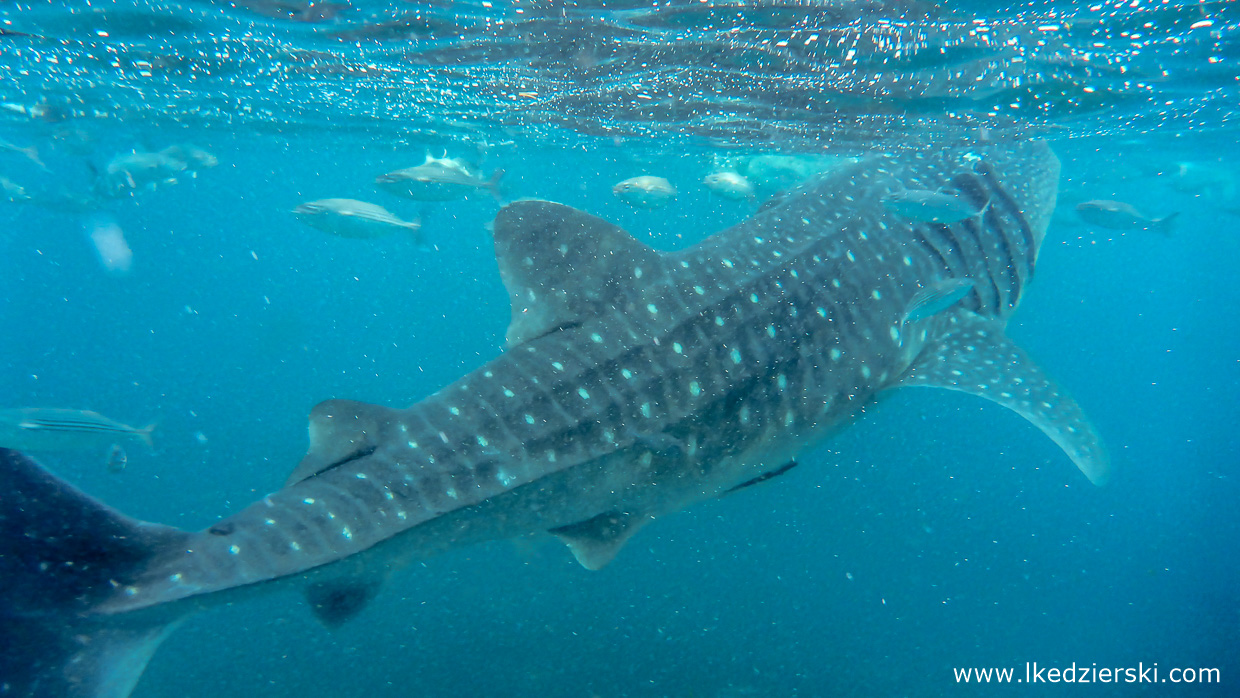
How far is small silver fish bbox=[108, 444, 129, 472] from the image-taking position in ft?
24.0

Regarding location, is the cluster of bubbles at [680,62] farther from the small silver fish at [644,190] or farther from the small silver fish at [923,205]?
the small silver fish at [923,205]

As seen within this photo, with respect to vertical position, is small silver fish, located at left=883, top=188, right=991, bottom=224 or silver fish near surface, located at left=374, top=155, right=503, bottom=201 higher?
silver fish near surface, located at left=374, top=155, right=503, bottom=201

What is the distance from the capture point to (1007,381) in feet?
16.2

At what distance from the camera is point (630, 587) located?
478 inches

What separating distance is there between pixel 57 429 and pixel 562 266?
267 inches

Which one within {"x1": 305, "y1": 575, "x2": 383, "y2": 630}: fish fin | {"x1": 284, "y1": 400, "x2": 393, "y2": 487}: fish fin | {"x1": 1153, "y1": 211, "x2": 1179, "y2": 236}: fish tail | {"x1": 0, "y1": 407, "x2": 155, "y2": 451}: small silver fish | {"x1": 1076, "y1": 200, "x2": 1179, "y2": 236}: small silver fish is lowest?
{"x1": 1153, "y1": 211, "x2": 1179, "y2": 236}: fish tail

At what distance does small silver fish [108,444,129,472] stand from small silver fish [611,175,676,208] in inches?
356

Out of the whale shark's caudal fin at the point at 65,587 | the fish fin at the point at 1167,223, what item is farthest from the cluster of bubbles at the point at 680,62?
the whale shark's caudal fin at the point at 65,587

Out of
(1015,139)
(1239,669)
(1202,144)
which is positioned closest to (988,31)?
(1015,139)

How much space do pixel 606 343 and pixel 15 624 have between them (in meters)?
3.04

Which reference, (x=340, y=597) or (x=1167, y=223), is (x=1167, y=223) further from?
(x=340, y=597)

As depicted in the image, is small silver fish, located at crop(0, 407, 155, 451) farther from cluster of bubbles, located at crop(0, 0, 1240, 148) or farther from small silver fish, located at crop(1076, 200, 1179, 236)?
small silver fish, located at crop(1076, 200, 1179, 236)

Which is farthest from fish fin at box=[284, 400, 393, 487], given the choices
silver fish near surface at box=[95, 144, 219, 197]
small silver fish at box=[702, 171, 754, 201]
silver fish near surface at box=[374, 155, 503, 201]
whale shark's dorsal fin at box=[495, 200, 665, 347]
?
silver fish near surface at box=[95, 144, 219, 197]

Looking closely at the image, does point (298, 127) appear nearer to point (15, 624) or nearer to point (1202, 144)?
point (15, 624)
